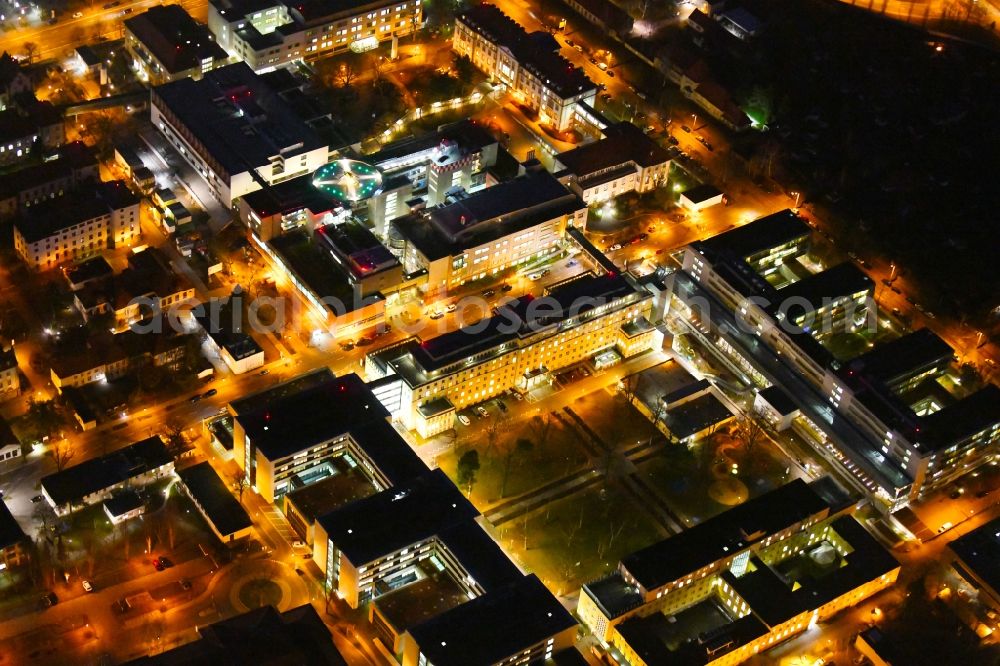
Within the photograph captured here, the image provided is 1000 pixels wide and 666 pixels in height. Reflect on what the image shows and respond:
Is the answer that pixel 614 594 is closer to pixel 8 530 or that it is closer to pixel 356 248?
pixel 356 248

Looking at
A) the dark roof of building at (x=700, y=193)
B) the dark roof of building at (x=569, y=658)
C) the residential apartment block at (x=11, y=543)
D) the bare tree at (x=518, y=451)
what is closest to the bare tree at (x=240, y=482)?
the residential apartment block at (x=11, y=543)

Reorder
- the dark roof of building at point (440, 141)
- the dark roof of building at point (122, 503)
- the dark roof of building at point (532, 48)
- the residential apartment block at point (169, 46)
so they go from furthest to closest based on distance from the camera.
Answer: the dark roof of building at point (532, 48) < the residential apartment block at point (169, 46) < the dark roof of building at point (440, 141) < the dark roof of building at point (122, 503)

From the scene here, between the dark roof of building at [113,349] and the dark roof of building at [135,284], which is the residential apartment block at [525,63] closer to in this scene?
the dark roof of building at [135,284]

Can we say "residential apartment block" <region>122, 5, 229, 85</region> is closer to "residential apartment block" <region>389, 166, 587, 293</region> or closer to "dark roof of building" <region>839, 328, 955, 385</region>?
"residential apartment block" <region>389, 166, 587, 293</region>

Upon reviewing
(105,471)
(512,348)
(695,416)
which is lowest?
(105,471)

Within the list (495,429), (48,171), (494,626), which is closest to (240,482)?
(495,429)

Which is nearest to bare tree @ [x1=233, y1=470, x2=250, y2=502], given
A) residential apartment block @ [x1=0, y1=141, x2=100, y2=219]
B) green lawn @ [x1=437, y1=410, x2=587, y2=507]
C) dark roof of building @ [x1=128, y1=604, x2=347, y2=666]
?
dark roof of building @ [x1=128, y1=604, x2=347, y2=666]
